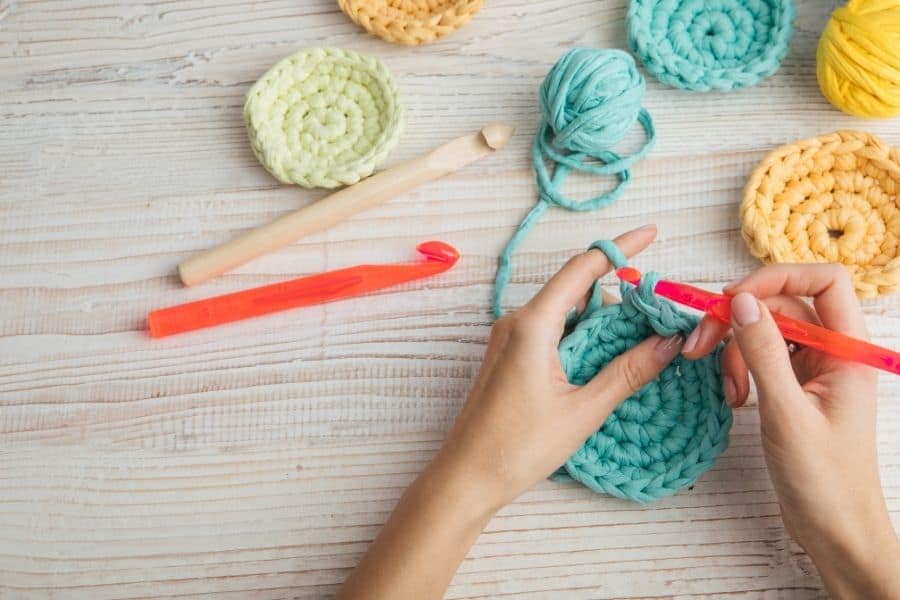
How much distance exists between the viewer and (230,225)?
95 cm

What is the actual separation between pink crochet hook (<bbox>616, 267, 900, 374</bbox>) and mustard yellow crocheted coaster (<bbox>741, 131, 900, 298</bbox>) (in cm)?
14

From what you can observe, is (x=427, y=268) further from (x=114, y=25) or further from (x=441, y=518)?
(x=114, y=25)

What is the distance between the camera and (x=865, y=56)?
0.87 metres

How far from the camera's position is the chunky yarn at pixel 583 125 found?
869 millimetres

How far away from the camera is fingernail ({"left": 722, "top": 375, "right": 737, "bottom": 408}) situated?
796 millimetres

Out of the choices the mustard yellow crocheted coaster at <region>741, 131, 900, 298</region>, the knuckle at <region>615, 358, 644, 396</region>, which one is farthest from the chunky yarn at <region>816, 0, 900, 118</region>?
the knuckle at <region>615, 358, 644, 396</region>

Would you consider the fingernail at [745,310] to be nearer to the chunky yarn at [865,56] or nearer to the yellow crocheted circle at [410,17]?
the chunky yarn at [865,56]

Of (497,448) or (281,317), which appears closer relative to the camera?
(497,448)

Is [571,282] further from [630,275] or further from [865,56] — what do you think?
[865,56]

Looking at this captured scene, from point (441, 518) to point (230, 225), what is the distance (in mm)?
422

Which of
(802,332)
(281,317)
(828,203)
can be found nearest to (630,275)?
(802,332)

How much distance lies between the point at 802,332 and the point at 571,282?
210mm

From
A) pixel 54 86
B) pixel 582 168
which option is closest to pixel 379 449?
pixel 582 168

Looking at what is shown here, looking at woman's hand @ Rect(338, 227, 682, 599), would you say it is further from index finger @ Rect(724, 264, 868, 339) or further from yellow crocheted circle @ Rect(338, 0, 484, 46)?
yellow crocheted circle @ Rect(338, 0, 484, 46)
